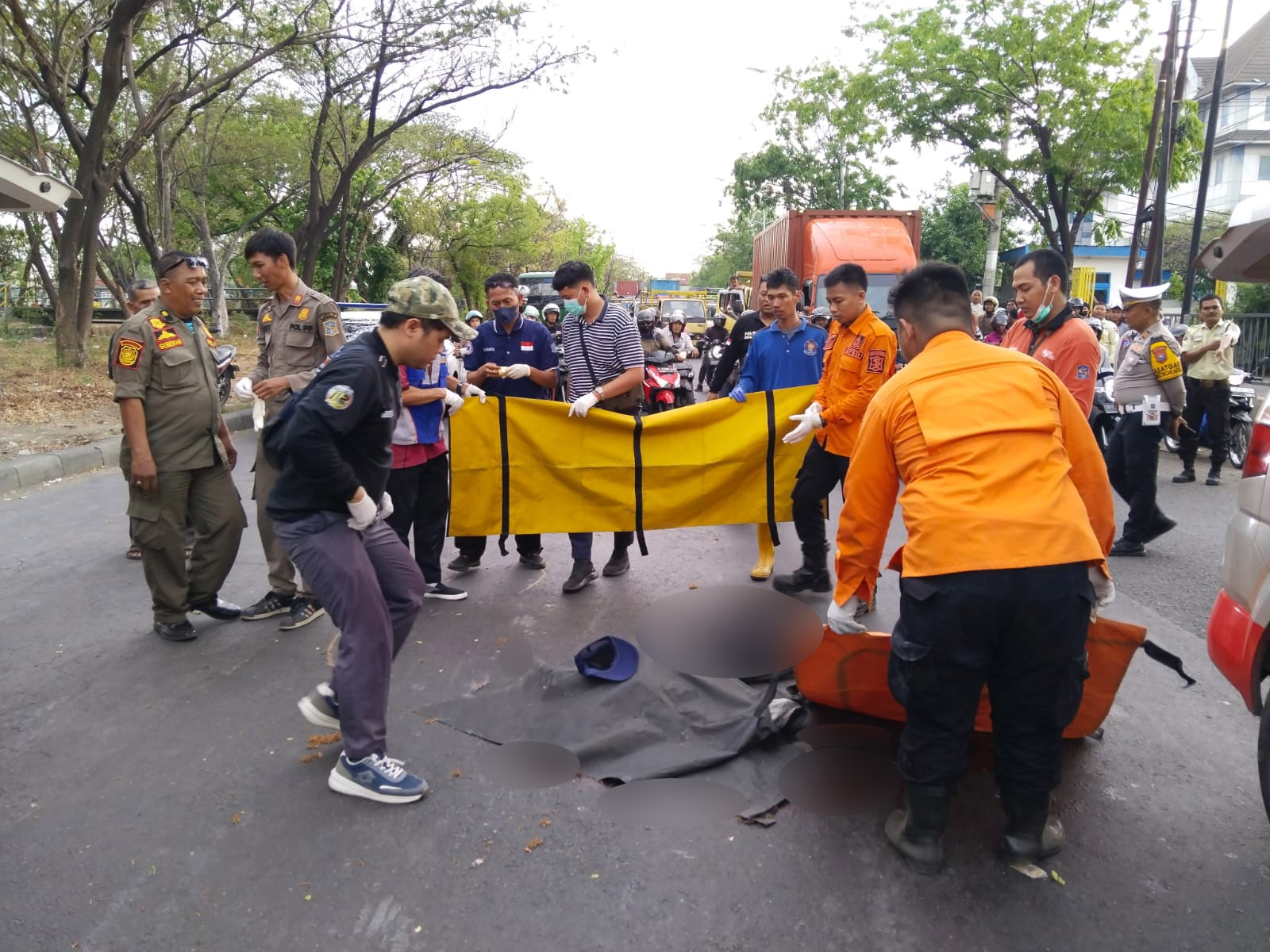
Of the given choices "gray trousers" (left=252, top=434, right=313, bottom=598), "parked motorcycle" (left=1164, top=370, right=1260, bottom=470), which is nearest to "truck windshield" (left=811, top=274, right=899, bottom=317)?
"parked motorcycle" (left=1164, top=370, right=1260, bottom=470)

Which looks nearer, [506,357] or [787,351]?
[787,351]

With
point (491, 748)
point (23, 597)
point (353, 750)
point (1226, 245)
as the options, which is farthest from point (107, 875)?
point (1226, 245)

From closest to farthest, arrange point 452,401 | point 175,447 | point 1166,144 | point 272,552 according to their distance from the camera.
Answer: point 175,447 < point 272,552 < point 452,401 < point 1166,144

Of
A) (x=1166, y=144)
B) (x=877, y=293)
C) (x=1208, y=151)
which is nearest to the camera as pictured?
(x=877, y=293)

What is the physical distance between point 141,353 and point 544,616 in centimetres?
238

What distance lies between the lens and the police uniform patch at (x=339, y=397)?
2814 mm

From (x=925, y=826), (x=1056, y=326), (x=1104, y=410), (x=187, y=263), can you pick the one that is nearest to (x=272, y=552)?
(x=187, y=263)

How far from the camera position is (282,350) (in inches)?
184

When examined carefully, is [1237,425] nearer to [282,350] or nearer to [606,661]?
[606,661]

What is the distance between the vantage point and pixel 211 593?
461 centimetres

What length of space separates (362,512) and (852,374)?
272 centimetres

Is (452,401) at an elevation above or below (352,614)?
above

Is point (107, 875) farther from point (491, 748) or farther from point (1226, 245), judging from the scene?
point (1226, 245)

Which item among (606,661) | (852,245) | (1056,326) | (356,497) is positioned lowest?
(606,661)
